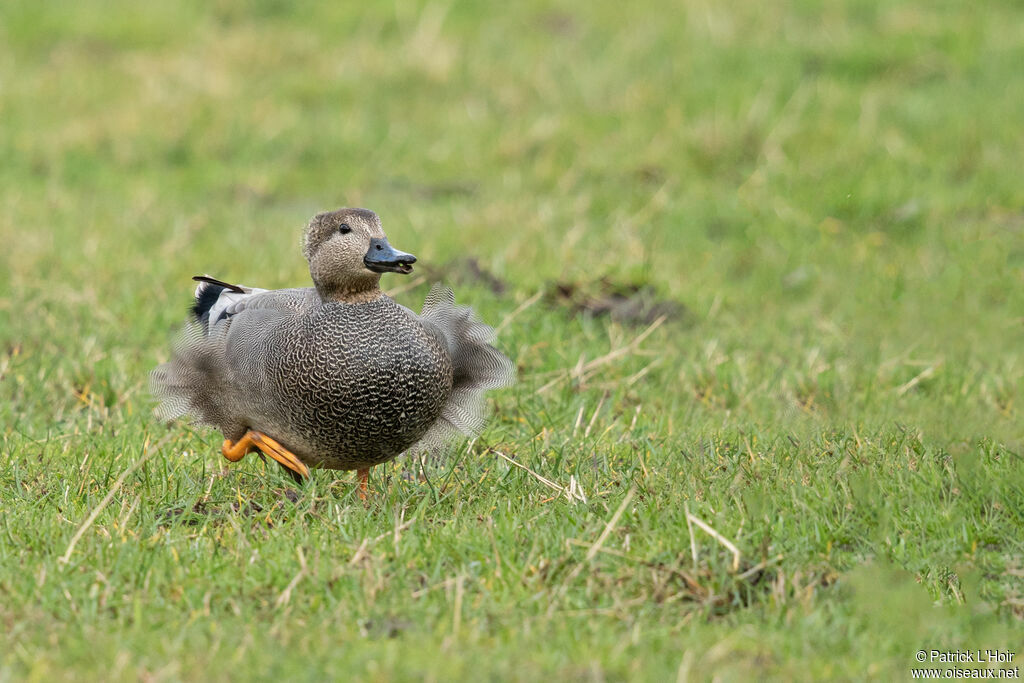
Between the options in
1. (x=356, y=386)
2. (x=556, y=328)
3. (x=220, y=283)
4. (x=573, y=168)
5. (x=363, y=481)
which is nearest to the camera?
(x=356, y=386)

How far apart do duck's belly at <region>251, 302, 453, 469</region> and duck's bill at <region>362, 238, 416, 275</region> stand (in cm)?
14

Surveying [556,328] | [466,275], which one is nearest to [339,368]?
[556,328]

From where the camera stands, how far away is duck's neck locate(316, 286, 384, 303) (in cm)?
441

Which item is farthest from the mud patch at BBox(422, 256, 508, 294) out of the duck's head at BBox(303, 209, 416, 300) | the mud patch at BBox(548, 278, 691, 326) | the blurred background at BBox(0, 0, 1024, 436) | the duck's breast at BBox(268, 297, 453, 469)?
the duck's breast at BBox(268, 297, 453, 469)

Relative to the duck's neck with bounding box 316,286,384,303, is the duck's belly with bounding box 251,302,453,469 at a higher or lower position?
lower

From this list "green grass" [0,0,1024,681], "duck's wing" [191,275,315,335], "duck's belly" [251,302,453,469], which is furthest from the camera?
"duck's wing" [191,275,315,335]

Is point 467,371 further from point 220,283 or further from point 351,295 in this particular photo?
point 220,283

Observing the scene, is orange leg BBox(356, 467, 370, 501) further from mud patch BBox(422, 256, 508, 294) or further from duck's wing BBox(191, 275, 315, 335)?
mud patch BBox(422, 256, 508, 294)

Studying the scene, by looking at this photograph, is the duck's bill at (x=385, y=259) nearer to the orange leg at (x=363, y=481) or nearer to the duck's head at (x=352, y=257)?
the duck's head at (x=352, y=257)

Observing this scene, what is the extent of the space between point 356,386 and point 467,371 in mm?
566

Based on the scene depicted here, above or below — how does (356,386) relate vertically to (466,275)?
above

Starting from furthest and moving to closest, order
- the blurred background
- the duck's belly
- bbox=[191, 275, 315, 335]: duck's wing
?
the blurred background → bbox=[191, 275, 315, 335]: duck's wing → the duck's belly

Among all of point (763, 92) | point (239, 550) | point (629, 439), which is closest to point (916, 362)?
point (629, 439)

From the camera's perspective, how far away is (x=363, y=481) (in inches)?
179
